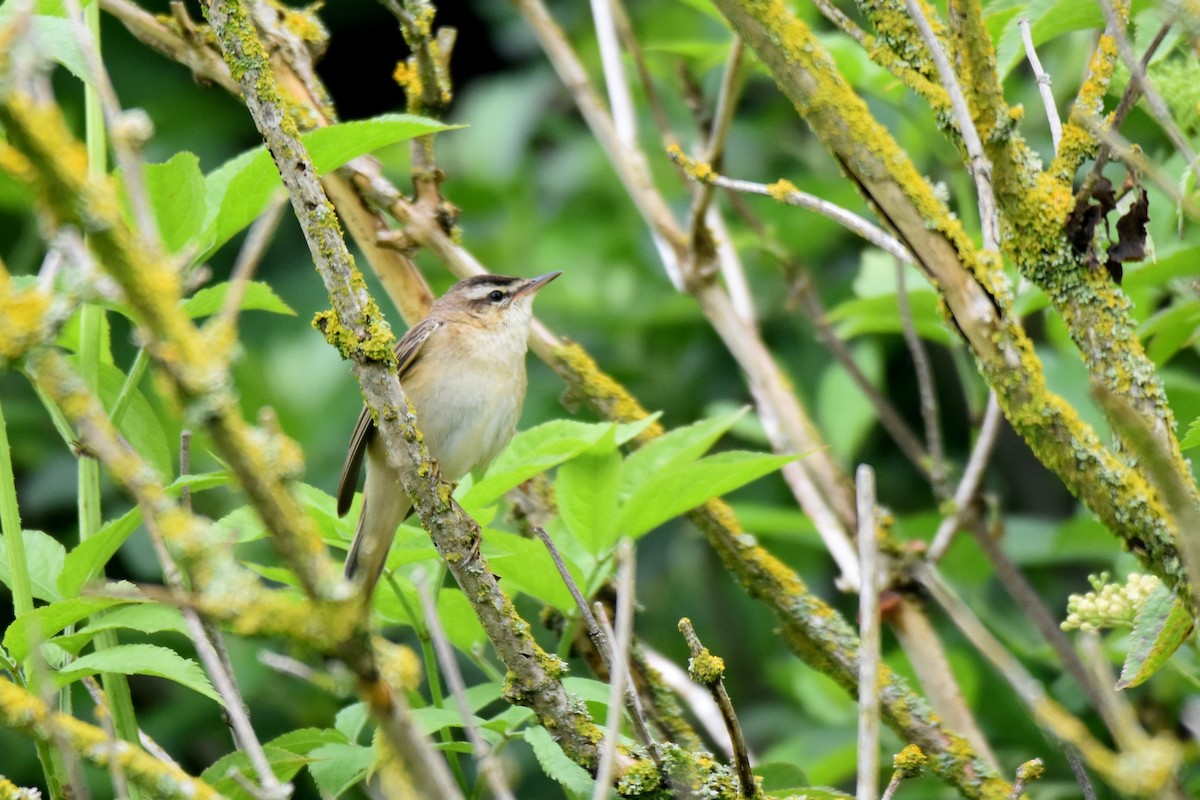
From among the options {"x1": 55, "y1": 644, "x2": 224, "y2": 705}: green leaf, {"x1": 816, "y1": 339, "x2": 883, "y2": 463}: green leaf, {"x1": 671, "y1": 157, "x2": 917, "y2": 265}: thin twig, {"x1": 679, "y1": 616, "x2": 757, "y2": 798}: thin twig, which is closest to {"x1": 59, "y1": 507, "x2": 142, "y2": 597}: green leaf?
{"x1": 55, "y1": 644, "x2": 224, "y2": 705}: green leaf

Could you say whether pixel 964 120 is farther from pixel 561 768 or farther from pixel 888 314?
pixel 888 314

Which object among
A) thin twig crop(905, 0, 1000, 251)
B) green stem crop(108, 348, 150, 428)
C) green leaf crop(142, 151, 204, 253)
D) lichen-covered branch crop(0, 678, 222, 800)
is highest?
thin twig crop(905, 0, 1000, 251)

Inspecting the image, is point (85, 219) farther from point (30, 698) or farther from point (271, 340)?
point (271, 340)

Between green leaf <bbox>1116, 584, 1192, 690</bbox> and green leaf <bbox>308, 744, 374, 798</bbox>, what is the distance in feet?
3.92

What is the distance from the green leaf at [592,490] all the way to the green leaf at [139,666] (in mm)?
744

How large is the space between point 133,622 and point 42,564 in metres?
0.35

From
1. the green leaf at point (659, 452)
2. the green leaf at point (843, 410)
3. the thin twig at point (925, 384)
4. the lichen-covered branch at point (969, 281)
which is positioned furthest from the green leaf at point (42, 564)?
the green leaf at point (843, 410)

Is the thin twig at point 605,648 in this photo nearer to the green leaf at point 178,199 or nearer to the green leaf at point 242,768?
the green leaf at point 242,768

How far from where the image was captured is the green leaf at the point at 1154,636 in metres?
1.92

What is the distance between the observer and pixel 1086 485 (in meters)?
1.90

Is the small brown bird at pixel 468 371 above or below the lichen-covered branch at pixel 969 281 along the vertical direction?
below

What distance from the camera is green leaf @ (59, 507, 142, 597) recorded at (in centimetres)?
204

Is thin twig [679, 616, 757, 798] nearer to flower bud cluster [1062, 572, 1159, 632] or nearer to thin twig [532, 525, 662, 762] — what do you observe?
thin twig [532, 525, 662, 762]

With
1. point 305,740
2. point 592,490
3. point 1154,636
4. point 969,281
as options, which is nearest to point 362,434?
point 592,490
